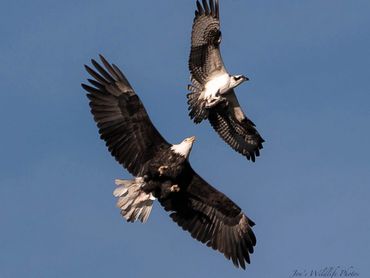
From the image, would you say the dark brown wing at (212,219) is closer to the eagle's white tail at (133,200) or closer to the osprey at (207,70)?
the eagle's white tail at (133,200)

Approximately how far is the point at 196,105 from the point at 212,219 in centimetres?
292

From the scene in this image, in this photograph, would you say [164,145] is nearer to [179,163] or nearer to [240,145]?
[179,163]

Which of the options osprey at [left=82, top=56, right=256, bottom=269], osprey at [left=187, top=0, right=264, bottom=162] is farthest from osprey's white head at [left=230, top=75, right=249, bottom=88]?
osprey at [left=82, top=56, right=256, bottom=269]

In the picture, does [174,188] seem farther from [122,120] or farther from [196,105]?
[196,105]

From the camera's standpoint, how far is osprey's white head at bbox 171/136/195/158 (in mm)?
22375

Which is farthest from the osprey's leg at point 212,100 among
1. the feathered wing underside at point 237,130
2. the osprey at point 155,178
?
the osprey at point 155,178

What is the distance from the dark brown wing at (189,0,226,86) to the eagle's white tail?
3.32 m

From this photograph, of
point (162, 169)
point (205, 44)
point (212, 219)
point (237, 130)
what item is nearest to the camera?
point (162, 169)

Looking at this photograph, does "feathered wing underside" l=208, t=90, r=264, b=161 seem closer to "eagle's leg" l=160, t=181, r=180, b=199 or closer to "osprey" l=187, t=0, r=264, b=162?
"osprey" l=187, t=0, r=264, b=162

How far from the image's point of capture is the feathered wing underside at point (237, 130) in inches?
1009

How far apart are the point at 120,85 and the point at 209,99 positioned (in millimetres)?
2811

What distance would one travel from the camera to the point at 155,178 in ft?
73.2

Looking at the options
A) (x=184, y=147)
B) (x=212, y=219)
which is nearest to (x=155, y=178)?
(x=184, y=147)

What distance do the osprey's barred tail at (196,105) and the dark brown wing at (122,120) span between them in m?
2.45
